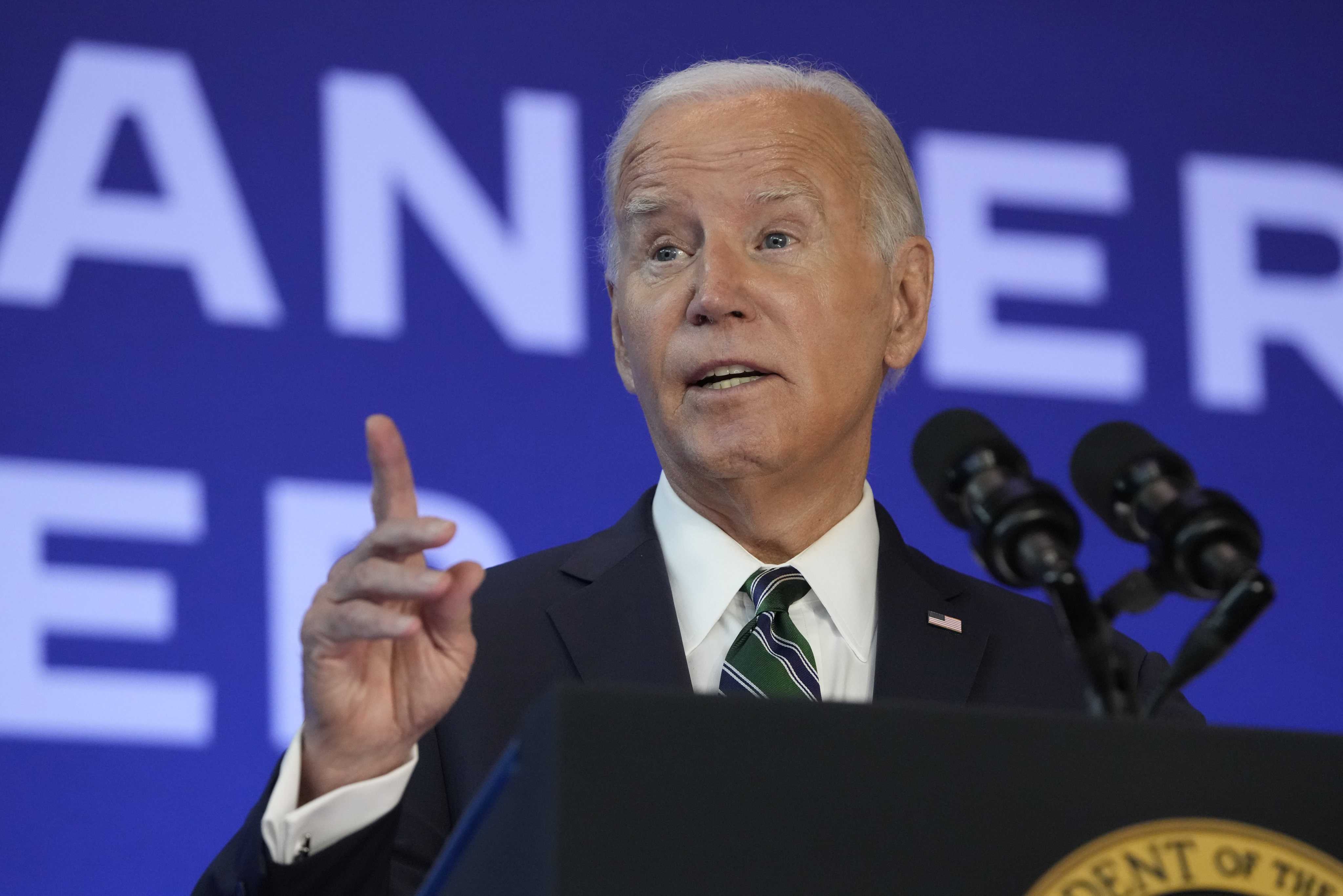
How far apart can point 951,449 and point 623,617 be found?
77cm

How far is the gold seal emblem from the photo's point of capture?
969mm

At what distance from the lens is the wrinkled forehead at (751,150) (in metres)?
2.22

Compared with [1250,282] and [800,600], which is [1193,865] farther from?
[1250,282]

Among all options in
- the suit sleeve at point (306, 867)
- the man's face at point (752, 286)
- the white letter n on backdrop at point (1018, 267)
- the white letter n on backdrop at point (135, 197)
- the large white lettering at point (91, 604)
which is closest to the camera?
the suit sleeve at point (306, 867)

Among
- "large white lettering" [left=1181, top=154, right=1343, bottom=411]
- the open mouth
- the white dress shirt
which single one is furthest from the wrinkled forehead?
"large white lettering" [left=1181, top=154, right=1343, bottom=411]

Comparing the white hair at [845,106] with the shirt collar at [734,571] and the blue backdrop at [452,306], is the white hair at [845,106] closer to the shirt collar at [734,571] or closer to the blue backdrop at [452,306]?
the shirt collar at [734,571]

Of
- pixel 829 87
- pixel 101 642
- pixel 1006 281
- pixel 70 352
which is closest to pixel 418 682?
pixel 829 87

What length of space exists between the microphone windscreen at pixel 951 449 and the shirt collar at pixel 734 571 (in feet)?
2.28

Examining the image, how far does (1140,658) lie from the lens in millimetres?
2176

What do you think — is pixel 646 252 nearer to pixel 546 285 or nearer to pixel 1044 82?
pixel 546 285

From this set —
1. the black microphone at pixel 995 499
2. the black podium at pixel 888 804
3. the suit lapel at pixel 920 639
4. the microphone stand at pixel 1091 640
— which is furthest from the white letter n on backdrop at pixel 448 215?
the black podium at pixel 888 804

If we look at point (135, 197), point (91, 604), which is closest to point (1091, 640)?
point (91, 604)

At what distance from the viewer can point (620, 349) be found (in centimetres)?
245

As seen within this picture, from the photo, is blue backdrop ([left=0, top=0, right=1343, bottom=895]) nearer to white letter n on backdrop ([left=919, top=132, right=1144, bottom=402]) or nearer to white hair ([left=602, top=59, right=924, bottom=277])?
white letter n on backdrop ([left=919, top=132, right=1144, bottom=402])
